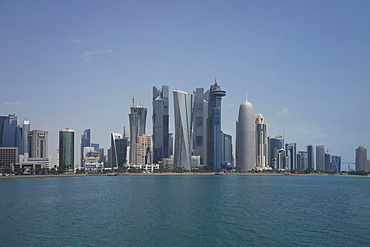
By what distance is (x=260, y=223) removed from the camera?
58.4 meters

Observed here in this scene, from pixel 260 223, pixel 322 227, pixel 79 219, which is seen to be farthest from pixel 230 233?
pixel 79 219

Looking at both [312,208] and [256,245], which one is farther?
[312,208]

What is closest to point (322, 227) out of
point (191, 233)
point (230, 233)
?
point (230, 233)

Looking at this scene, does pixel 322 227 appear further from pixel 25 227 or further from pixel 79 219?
pixel 25 227

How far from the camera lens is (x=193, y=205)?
8094 cm

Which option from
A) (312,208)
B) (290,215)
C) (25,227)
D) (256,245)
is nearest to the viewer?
(256,245)

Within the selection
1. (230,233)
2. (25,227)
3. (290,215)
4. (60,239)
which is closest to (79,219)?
(25,227)

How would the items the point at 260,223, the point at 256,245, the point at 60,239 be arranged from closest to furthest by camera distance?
1. the point at 256,245
2. the point at 60,239
3. the point at 260,223

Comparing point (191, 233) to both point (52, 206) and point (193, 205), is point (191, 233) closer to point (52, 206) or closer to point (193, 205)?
point (193, 205)

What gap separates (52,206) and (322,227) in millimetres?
58471

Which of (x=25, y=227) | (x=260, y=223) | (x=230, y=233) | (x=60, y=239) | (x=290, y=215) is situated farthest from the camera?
(x=290, y=215)

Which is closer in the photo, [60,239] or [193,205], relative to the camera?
[60,239]

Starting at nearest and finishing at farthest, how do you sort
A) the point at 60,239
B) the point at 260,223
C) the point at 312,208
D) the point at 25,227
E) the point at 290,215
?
the point at 60,239
the point at 25,227
the point at 260,223
the point at 290,215
the point at 312,208

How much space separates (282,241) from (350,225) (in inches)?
721
